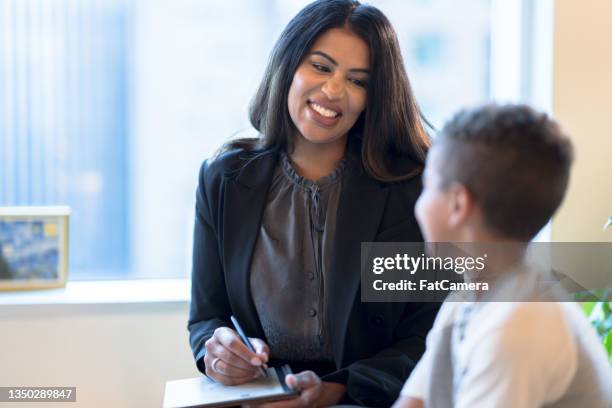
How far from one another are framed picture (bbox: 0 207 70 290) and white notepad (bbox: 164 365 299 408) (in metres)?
0.89

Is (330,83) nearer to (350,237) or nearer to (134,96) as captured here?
(350,237)

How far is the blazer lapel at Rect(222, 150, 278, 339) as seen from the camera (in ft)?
5.38

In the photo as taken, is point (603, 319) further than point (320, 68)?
Yes

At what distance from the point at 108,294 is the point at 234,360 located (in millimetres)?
886

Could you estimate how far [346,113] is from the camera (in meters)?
1.62

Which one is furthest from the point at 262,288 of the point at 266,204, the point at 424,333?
the point at 424,333

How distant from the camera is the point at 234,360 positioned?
4.76 feet

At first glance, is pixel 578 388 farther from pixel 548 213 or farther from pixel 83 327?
pixel 83 327

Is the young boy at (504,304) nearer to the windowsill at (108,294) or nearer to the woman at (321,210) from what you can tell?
the woman at (321,210)

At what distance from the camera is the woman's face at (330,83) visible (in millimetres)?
1595

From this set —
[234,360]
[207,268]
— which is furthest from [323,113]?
[234,360]

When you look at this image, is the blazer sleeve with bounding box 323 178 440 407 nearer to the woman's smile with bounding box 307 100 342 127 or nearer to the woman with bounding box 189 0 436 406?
the woman with bounding box 189 0 436 406

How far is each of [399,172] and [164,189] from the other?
0.97 m

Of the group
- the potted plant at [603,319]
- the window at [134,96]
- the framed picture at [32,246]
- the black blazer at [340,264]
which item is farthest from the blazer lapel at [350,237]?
the framed picture at [32,246]
